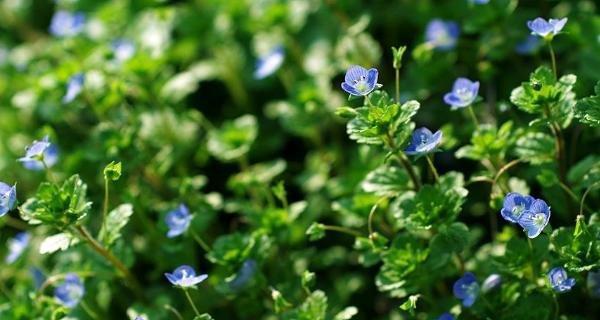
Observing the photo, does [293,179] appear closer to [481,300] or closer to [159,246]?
[159,246]

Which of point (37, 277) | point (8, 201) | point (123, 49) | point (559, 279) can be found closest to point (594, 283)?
point (559, 279)

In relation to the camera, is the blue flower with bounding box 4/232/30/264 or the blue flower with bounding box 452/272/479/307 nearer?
the blue flower with bounding box 452/272/479/307

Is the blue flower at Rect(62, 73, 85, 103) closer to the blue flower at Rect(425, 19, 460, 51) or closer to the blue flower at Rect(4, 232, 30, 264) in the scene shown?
the blue flower at Rect(4, 232, 30, 264)

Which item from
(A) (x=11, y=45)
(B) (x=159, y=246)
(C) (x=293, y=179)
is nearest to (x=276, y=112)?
(C) (x=293, y=179)

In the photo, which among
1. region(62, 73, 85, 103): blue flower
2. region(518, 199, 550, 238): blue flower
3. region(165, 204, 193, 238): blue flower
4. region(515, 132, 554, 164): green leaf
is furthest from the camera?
region(62, 73, 85, 103): blue flower

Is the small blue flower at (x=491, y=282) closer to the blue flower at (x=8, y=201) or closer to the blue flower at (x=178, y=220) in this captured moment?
the blue flower at (x=178, y=220)

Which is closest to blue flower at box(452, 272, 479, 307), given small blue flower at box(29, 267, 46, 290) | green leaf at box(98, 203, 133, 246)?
green leaf at box(98, 203, 133, 246)
